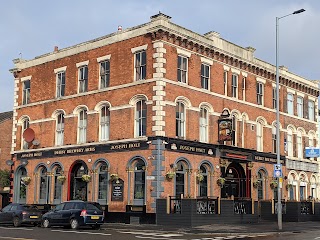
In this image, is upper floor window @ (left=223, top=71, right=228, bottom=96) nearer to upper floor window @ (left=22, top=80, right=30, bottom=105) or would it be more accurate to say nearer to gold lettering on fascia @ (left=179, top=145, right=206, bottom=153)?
gold lettering on fascia @ (left=179, top=145, right=206, bottom=153)

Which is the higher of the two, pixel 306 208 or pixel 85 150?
pixel 85 150

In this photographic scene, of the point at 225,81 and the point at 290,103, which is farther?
the point at 290,103

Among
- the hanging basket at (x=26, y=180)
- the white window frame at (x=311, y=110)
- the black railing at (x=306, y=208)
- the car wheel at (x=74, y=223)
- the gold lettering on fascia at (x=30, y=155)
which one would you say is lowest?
the car wheel at (x=74, y=223)

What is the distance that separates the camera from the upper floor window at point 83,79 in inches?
1433

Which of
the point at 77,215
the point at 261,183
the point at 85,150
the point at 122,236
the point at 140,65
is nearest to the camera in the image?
the point at 122,236

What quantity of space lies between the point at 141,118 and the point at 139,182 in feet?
13.9

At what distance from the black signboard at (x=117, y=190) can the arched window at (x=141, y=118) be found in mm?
3397

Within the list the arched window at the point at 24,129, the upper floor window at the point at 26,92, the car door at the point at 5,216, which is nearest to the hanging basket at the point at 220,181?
the car door at the point at 5,216

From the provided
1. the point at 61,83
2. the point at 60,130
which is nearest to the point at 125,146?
the point at 60,130

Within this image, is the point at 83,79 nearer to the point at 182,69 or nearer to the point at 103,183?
the point at 182,69

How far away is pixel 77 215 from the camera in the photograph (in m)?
25.8

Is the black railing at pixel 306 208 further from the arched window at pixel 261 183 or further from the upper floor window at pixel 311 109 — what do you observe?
the upper floor window at pixel 311 109

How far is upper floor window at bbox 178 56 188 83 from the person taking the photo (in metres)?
33.1

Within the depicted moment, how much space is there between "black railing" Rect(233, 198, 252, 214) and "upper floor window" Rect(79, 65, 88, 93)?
13811 millimetres
